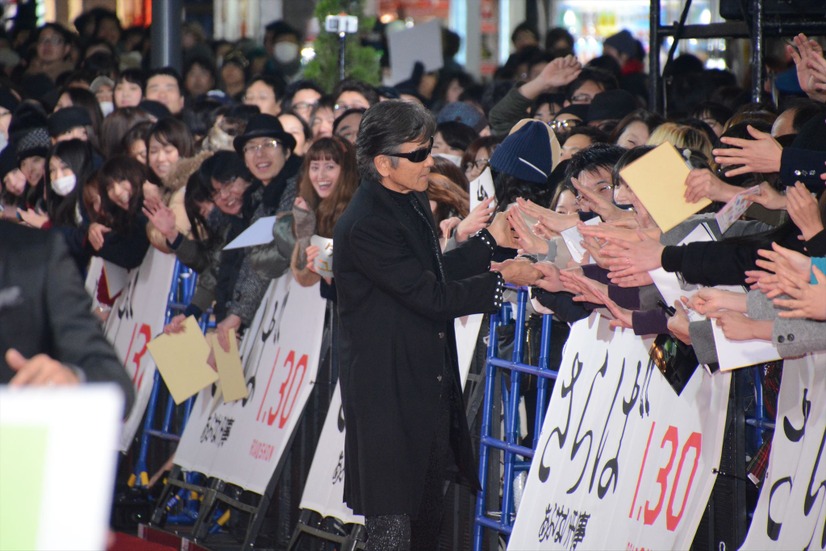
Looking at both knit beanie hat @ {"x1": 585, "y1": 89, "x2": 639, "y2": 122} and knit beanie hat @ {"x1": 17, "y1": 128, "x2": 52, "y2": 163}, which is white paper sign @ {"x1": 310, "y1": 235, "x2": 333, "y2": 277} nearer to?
knit beanie hat @ {"x1": 585, "y1": 89, "x2": 639, "y2": 122}

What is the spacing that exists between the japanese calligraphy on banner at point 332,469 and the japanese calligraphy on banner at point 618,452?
1.03 m

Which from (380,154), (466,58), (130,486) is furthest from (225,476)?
(466,58)

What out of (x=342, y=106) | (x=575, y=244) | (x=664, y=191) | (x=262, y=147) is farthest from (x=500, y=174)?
(x=342, y=106)

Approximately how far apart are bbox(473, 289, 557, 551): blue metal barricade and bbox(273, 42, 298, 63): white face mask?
37.9 feet

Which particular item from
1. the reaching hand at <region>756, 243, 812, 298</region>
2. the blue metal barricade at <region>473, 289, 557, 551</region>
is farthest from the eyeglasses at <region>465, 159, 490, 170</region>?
the reaching hand at <region>756, 243, 812, 298</region>

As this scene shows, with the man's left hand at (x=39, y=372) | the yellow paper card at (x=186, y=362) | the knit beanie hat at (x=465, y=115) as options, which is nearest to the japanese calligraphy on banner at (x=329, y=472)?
the yellow paper card at (x=186, y=362)

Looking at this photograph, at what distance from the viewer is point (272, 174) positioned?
8445 mm

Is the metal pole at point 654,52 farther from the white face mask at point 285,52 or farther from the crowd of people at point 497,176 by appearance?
the white face mask at point 285,52

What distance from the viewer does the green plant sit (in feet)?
46.9

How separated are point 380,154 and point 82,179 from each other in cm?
580

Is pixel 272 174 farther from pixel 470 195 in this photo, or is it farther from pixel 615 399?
pixel 615 399

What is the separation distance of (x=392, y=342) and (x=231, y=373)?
2.90 meters

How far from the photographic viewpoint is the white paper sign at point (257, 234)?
775 centimetres

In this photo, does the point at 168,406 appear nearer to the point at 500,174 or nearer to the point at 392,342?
the point at 500,174
